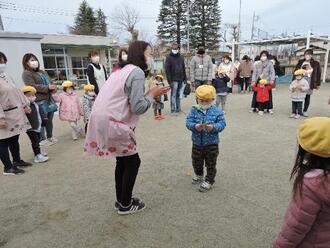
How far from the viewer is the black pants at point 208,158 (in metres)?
3.45

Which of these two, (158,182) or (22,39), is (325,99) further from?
(22,39)

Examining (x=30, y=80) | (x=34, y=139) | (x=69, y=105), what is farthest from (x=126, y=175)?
(x=69, y=105)

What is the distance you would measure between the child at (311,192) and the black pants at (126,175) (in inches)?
61.9

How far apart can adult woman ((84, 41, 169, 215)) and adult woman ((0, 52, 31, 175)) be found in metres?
1.89

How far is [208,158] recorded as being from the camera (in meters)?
3.48

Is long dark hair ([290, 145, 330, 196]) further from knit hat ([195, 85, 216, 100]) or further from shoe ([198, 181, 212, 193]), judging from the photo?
shoe ([198, 181, 212, 193])

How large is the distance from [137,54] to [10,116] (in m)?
2.33

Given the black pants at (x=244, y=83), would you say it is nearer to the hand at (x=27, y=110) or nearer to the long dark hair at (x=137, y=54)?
the hand at (x=27, y=110)

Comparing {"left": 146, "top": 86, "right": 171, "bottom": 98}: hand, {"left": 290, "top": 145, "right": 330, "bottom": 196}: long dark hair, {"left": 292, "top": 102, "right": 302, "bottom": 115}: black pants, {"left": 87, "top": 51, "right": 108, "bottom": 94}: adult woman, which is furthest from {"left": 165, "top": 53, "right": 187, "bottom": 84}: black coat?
{"left": 290, "top": 145, "right": 330, "bottom": 196}: long dark hair

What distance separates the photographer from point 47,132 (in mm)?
5852

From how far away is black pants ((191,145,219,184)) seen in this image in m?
3.45

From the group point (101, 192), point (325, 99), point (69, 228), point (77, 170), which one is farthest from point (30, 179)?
point (325, 99)

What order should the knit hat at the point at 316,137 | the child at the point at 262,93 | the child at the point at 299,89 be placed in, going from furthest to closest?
the child at the point at 262,93 → the child at the point at 299,89 → the knit hat at the point at 316,137

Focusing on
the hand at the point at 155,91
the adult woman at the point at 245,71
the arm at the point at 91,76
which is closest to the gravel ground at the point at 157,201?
the hand at the point at 155,91
